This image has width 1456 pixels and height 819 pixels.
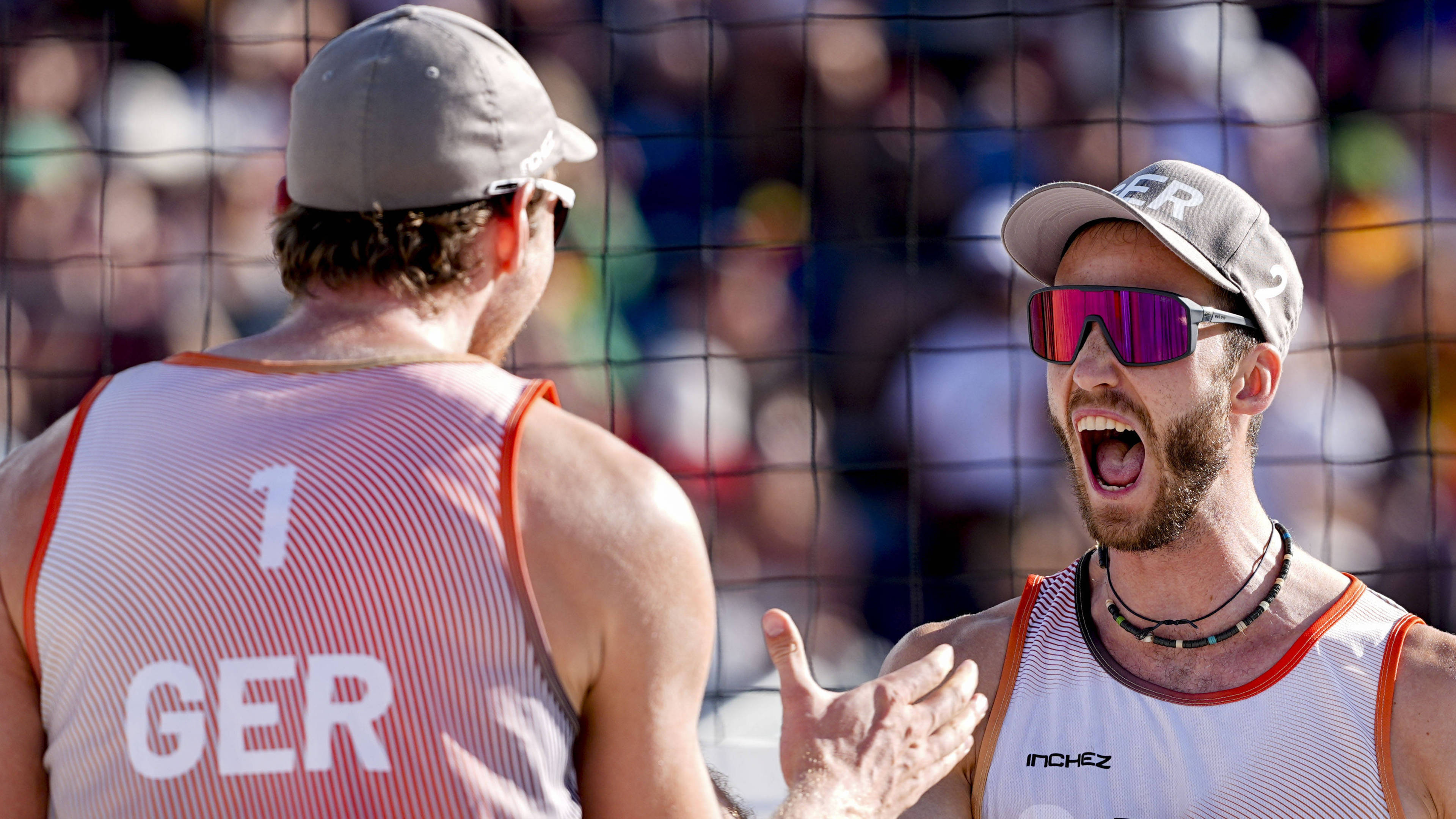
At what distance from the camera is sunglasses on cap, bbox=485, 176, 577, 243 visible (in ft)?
3.92

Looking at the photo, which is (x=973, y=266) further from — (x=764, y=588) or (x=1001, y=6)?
(x=764, y=588)

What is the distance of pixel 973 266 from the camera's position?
4496mm

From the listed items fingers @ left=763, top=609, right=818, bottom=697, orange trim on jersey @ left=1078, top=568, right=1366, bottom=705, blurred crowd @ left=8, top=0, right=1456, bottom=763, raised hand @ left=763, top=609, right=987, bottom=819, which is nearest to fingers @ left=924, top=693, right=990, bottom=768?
raised hand @ left=763, top=609, right=987, bottom=819

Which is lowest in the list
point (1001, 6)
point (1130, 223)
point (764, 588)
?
point (764, 588)

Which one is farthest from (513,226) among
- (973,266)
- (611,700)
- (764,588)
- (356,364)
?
(973,266)

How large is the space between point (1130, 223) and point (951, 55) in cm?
304

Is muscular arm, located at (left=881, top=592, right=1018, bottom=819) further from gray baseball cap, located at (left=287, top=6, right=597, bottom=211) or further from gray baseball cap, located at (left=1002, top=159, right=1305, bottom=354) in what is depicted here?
gray baseball cap, located at (left=287, top=6, right=597, bottom=211)

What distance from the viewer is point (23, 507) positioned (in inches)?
42.3

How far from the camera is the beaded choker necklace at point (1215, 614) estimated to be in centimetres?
175

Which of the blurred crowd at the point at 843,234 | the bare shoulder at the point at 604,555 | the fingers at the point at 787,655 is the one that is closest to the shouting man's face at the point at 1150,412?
the fingers at the point at 787,655

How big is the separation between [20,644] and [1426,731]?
5.06 feet

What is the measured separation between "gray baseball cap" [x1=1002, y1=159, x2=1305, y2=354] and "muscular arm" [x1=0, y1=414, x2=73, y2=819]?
1319 millimetres

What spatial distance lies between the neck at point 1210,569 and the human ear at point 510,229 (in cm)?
105

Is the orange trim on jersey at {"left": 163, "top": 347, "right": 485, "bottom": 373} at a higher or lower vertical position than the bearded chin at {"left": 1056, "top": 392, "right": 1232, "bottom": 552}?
higher
